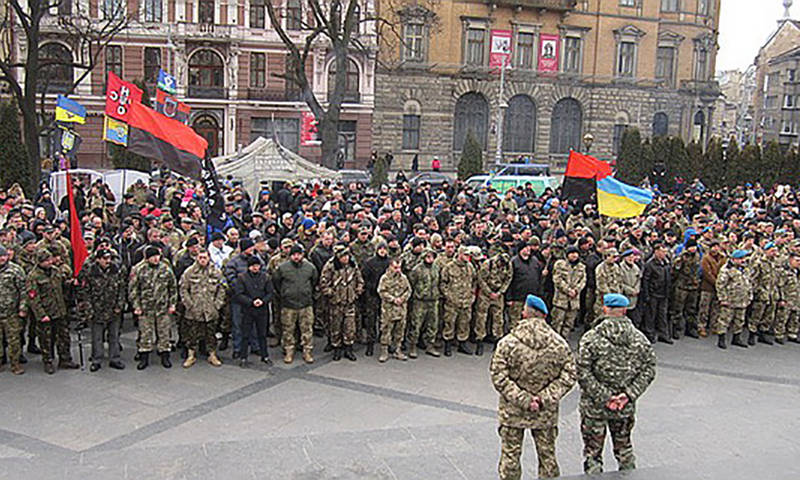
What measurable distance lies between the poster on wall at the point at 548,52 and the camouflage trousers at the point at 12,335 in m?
43.1

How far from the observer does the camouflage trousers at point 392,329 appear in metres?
11.2

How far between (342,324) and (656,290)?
17.6ft

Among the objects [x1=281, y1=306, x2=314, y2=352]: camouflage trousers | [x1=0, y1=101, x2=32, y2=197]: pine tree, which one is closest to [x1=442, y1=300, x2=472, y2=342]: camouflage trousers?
[x1=281, y1=306, x2=314, y2=352]: camouflage trousers

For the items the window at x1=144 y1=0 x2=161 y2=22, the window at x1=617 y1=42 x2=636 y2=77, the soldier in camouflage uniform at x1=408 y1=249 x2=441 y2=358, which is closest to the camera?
the soldier in camouflage uniform at x1=408 y1=249 x2=441 y2=358

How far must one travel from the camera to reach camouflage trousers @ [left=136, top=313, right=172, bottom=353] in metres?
10.5

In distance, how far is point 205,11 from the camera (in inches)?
1638

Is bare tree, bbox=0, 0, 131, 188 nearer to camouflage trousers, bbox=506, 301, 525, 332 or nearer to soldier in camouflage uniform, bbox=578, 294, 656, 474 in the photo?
camouflage trousers, bbox=506, 301, 525, 332

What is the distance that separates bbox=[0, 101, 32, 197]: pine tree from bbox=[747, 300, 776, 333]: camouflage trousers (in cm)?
2120

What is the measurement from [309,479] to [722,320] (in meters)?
8.51

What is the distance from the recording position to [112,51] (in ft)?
134

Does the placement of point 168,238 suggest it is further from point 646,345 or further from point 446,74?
point 446,74

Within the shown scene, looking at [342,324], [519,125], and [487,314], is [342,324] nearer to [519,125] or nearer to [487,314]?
[487,314]

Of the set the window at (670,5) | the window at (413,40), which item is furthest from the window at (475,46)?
the window at (670,5)

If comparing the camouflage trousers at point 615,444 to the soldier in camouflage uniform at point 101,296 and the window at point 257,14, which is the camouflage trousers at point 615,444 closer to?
the soldier in camouflage uniform at point 101,296
